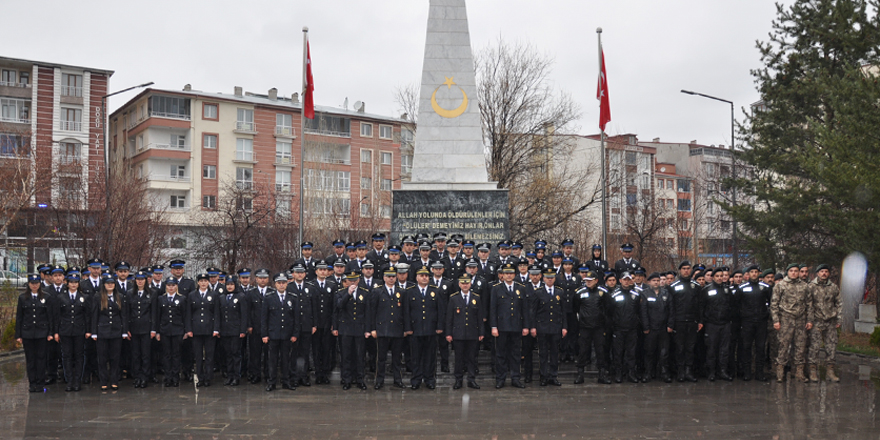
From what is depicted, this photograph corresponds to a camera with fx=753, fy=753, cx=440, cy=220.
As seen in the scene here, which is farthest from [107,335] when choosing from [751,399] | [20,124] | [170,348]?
[20,124]

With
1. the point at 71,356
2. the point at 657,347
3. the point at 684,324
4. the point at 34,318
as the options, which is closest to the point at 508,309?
the point at 657,347

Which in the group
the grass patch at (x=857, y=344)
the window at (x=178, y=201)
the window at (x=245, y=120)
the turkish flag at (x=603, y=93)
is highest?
the window at (x=245, y=120)

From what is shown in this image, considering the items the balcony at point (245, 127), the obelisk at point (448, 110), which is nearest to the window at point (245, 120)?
the balcony at point (245, 127)

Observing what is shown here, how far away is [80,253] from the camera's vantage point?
2331 centimetres

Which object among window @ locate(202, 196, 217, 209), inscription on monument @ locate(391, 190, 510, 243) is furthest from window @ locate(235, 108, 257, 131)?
inscription on monument @ locate(391, 190, 510, 243)

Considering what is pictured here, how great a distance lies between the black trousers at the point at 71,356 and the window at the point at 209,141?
3763 cm

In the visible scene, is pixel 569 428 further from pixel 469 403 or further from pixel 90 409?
pixel 90 409

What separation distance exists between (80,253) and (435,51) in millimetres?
13480

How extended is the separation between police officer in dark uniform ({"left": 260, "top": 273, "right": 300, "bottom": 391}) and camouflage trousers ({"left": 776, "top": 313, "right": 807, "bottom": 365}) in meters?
7.25

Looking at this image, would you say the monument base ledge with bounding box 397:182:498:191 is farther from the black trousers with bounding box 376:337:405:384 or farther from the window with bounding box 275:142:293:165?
the window with bounding box 275:142:293:165

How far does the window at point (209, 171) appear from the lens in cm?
4675

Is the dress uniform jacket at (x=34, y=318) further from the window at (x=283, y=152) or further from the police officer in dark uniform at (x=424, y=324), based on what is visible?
the window at (x=283, y=152)

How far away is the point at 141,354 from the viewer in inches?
438

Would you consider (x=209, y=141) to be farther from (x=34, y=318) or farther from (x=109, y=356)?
(x=109, y=356)
